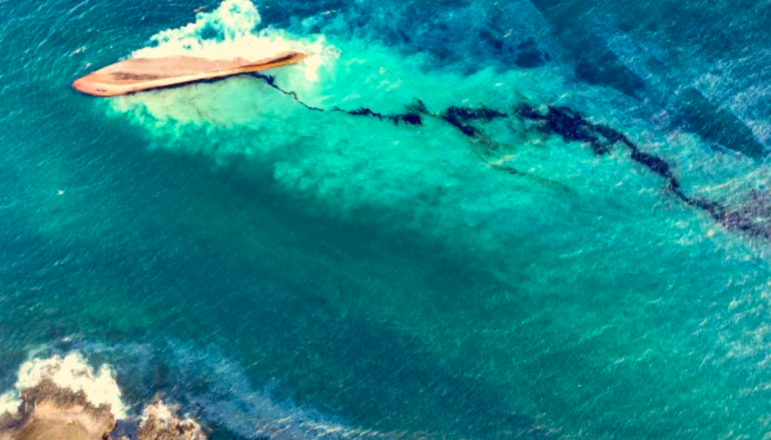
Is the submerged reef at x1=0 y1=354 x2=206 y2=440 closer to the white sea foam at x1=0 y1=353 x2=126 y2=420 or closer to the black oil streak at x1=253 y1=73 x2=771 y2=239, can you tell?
the white sea foam at x1=0 y1=353 x2=126 y2=420

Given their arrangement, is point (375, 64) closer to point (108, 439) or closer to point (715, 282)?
point (715, 282)

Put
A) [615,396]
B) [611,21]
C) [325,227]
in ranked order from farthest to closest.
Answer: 1. [611,21]
2. [325,227]
3. [615,396]

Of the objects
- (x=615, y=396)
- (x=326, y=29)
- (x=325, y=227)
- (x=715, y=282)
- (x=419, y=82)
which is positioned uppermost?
(x=326, y=29)

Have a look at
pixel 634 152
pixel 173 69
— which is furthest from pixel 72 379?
pixel 634 152

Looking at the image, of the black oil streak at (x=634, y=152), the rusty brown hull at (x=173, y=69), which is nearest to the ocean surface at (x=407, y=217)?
the black oil streak at (x=634, y=152)

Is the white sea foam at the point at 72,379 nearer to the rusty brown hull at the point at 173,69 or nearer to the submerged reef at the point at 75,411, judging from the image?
the submerged reef at the point at 75,411

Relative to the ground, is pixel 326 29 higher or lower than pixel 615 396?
higher

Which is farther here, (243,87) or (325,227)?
(243,87)

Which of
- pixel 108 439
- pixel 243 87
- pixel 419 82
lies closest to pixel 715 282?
pixel 419 82

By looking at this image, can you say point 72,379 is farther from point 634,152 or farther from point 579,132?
point 634,152
